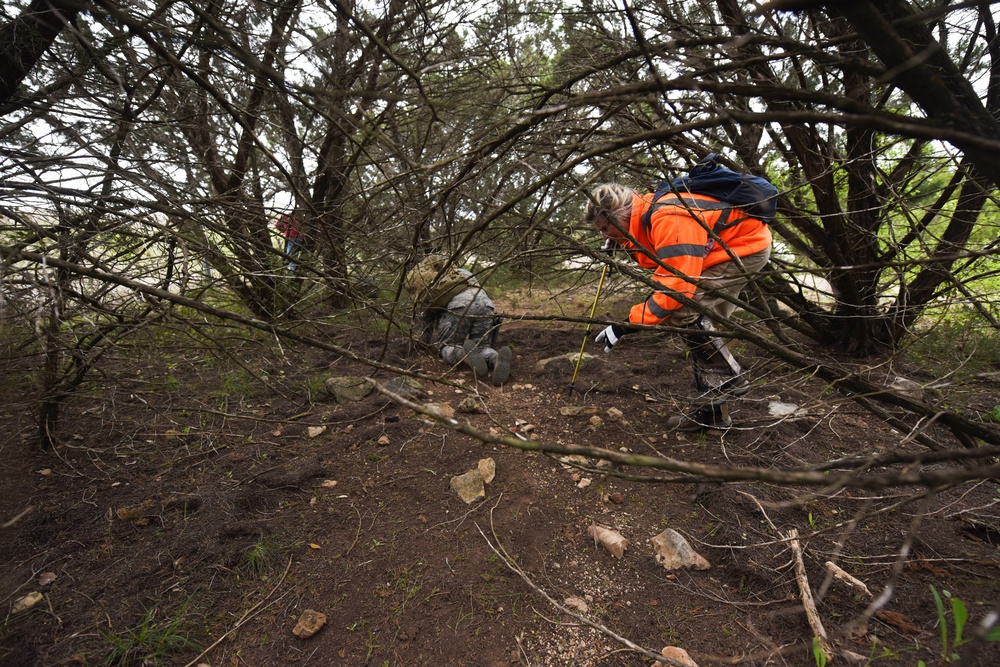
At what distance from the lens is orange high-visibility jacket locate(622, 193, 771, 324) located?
8.48 feet

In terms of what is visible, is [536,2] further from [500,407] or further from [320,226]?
[500,407]

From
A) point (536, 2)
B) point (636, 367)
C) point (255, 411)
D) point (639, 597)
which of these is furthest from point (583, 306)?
point (639, 597)

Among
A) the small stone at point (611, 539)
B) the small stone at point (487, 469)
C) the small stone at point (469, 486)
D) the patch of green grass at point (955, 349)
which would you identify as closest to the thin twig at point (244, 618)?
the small stone at point (469, 486)

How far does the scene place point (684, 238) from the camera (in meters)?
2.60

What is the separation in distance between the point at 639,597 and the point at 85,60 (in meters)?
3.39

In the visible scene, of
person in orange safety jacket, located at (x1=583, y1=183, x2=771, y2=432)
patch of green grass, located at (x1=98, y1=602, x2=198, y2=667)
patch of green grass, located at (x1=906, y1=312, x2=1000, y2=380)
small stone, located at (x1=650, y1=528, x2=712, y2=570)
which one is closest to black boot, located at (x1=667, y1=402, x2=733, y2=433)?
person in orange safety jacket, located at (x1=583, y1=183, x2=771, y2=432)

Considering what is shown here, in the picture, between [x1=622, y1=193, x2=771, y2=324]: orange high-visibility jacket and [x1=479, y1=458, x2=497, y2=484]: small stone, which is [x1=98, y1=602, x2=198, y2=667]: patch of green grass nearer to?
[x1=479, y1=458, x2=497, y2=484]: small stone

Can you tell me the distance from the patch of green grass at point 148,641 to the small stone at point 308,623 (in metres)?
0.34

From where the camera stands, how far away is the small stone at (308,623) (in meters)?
1.81

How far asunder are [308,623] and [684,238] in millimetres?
2481

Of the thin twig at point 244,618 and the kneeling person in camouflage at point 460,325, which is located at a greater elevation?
the kneeling person in camouflage at point 460,325

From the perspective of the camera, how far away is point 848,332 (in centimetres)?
382

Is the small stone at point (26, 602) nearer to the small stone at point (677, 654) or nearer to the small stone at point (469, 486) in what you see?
the small stone at point (469, 486)

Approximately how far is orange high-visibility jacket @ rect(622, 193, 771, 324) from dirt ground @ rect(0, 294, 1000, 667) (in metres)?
0.73
